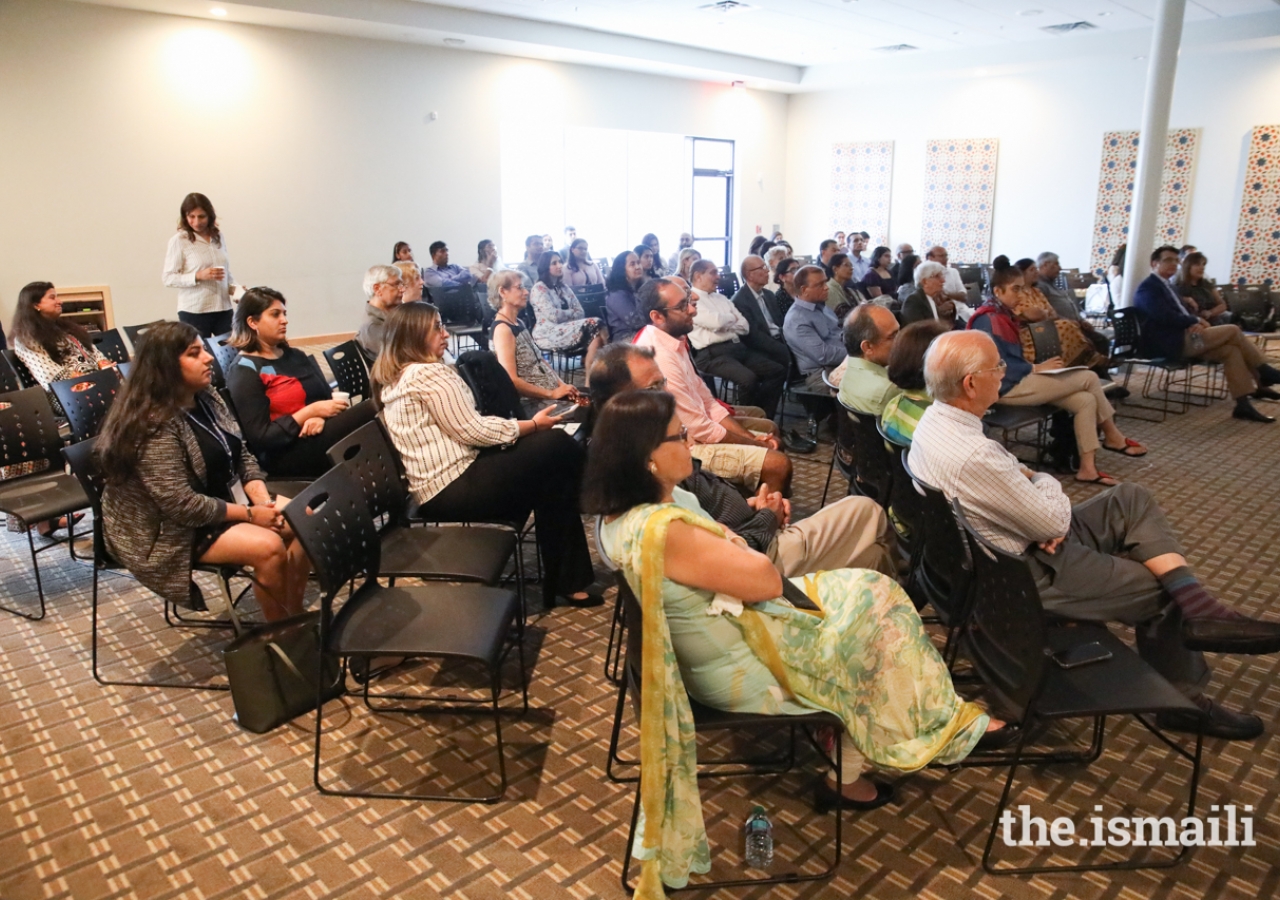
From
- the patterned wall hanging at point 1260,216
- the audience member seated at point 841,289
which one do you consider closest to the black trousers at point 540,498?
the audience member seated at point 841,289

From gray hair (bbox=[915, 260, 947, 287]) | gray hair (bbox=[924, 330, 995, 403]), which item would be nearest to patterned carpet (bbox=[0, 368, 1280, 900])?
gray hair (bbox=[924, 330, 995, 403])

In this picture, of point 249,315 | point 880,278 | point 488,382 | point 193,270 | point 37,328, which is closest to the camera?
point 249,315

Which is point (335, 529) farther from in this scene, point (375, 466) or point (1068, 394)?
point (1068, 394)

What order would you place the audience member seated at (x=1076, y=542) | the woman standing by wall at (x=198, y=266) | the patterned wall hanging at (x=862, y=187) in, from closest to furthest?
the audience member seated at (x=1076, y=542) → the woman standing by wall at (x=198, y=266) → the patterned wall hanging at (x=862, y=187)

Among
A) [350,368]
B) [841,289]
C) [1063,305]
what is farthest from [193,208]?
[1063,305]

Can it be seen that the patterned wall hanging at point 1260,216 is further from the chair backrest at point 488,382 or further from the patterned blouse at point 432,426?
the patterned blouse at point 432,426

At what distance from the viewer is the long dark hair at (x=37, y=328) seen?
473 cm

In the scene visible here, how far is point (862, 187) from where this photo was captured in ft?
50.1

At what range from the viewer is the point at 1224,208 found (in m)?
11.4

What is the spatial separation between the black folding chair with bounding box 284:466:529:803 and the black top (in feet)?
2.33

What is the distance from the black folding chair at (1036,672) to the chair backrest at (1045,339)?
3.83 metres

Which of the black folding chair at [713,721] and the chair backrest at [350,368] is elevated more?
the chair backrest at [350,368]

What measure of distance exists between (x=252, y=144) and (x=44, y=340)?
5.97 metres

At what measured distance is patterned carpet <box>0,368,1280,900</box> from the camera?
2.20m
